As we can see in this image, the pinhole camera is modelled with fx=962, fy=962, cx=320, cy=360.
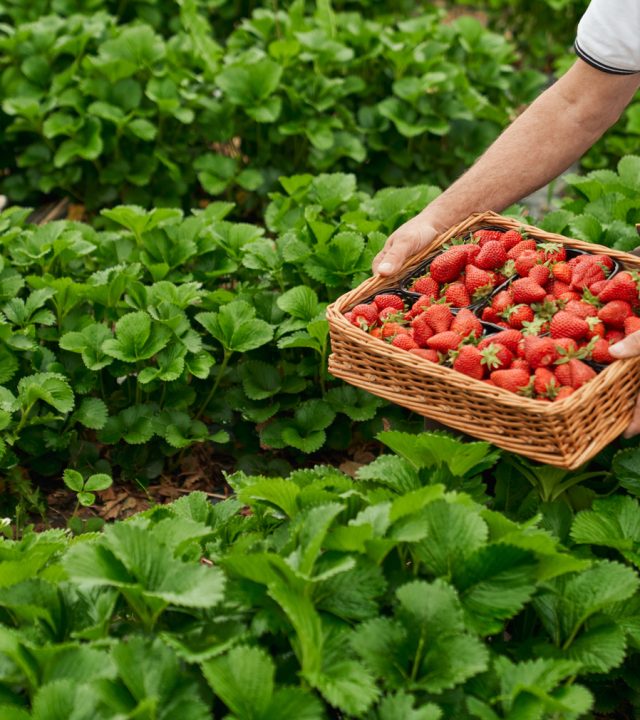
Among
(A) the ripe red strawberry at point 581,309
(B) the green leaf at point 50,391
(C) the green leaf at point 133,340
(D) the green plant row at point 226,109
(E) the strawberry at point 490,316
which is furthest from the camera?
(D) the green plant row at point 226,109

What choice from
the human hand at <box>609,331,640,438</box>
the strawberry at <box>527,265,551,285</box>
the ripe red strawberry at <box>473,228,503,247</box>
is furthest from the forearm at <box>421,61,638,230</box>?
the human hand at <box>609,331,640,438</box>

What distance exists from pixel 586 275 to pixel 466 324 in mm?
342


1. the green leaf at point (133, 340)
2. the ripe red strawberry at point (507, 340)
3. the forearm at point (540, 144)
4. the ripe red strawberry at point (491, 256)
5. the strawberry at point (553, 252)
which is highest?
the forearm at point (540, 144)

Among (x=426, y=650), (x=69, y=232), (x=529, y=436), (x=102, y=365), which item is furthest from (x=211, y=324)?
(x=426, y=650)

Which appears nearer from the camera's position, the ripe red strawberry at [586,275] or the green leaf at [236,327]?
the ripe red strawberry at [586,275]

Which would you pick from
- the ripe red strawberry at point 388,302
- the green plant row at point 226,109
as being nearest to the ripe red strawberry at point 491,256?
the ripe red strawberry at point 388,302

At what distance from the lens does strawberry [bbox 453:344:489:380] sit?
209 centimetres

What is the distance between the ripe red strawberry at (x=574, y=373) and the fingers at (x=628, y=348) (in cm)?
6

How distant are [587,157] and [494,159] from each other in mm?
2800

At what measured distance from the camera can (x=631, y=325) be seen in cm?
213

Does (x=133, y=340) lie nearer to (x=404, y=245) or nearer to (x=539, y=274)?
(x=404, y=245)

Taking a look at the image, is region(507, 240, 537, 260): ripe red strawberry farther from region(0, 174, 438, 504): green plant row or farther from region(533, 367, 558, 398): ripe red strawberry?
region(0, 174, 438, 504): green plant row

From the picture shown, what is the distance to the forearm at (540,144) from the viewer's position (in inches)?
102

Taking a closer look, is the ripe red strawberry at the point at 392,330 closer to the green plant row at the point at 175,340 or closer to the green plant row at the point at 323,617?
the green plant row at the point at 323,617
